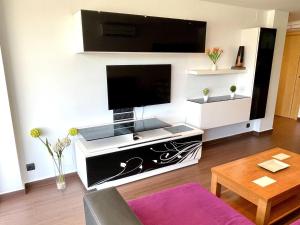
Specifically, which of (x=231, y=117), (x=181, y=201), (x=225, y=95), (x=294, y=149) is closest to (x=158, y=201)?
(x=181, y=201)

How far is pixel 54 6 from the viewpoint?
2293 mm

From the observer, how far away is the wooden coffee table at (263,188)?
1732 mm

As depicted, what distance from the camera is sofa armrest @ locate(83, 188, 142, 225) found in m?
1.13

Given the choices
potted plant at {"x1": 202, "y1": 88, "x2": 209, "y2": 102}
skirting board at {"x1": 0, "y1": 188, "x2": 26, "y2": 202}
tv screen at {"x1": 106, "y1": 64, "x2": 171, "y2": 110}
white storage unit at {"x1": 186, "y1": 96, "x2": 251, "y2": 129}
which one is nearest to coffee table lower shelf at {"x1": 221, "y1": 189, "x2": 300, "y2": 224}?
white storage unit at {"x1": 186, "y1": 96, "x2": 251, "y2": 129}

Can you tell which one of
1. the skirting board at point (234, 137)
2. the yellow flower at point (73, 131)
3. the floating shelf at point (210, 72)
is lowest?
the skirting board at point (234, 137)

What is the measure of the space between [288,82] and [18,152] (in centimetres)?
555

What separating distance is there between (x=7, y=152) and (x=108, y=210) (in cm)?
155

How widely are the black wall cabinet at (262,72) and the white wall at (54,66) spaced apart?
47.0 inches

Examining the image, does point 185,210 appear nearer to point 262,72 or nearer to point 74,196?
point 74,196

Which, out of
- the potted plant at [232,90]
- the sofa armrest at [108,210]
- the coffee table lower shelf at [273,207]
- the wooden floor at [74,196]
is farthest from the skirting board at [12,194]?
the potted plant at [232,90]

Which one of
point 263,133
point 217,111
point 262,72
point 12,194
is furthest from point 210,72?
point 12,194

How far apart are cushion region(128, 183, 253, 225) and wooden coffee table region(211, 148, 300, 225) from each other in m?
0.35

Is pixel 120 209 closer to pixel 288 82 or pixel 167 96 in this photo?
pixel 167 96

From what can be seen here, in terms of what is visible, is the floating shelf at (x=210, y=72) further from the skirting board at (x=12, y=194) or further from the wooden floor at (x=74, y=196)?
the skirting board at (x=12, y=194)
